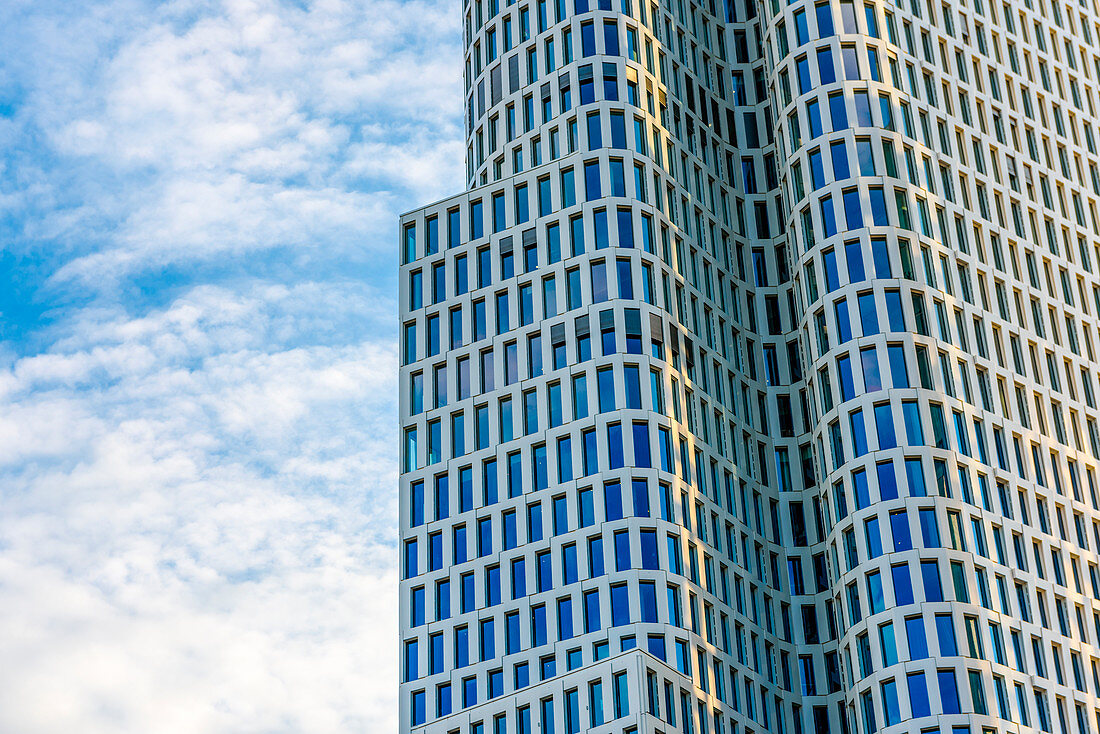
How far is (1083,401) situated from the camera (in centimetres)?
10662

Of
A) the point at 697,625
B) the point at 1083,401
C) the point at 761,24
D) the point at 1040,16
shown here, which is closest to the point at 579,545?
the point at 697,625

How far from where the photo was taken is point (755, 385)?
109m

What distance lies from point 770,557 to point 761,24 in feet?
121

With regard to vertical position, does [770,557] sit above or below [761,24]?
below

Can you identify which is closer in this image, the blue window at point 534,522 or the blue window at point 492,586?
the blue window at point 492,586

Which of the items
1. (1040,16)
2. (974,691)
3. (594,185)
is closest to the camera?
(974,691)

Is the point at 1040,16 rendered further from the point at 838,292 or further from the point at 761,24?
the point at 838,292

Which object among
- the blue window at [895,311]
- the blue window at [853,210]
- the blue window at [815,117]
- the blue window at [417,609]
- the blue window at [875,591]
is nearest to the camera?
the blue window at [875,591]

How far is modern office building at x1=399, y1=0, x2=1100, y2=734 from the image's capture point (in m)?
91.7

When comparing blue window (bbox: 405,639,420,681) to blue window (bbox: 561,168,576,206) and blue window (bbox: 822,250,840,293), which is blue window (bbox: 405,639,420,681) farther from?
blue window (bbox: 822,250,840,293)

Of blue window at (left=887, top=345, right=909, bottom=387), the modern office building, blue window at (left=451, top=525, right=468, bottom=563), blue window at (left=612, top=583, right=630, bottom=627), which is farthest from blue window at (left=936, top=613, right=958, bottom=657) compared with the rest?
blue window at (left=451, top=525, right=468, bottom=563)

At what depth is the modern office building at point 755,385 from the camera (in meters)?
91.7

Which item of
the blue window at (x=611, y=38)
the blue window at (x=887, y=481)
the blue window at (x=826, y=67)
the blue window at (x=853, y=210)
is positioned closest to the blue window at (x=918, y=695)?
the blue window at (x=887, y=481)

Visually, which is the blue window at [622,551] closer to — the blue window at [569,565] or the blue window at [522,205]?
the blue window at [569,565]
